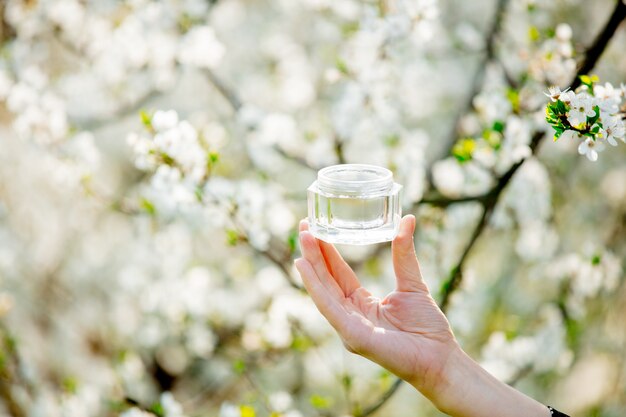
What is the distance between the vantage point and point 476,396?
5.24ft

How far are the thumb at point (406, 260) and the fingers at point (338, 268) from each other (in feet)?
0.41

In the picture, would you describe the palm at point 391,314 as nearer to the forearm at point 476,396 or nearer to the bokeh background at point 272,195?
the forearm at point 476,396

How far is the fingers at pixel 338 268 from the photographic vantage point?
172cm

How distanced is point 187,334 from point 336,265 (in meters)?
2.69

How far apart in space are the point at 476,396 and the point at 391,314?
10.3 inches

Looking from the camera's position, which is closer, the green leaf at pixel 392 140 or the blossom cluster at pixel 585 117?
the blossom cluster at pixel 585 117

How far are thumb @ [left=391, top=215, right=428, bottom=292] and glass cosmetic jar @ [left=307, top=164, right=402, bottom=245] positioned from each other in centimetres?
11

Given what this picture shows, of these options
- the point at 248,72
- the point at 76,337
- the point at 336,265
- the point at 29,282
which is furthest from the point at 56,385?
the point at 336,265

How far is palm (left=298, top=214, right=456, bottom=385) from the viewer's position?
1.54 m

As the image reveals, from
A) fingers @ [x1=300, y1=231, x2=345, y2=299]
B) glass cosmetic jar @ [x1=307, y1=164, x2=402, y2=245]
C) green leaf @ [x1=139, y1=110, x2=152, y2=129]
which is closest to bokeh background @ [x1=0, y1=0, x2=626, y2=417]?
green leaf @ [x1=139, y1=110, x2=152, y2=129]

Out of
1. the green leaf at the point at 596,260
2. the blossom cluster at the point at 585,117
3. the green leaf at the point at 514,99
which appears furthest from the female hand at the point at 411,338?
the green leaf at the point at 596,260

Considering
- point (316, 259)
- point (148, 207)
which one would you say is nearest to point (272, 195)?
point (148, 207)

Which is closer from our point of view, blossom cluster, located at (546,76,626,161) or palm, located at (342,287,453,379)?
blossom cluster, located at (546,76,626,161)

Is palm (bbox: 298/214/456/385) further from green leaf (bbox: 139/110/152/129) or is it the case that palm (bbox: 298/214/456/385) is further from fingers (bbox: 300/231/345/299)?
green leaf (bbox: 139/110/152/129)
